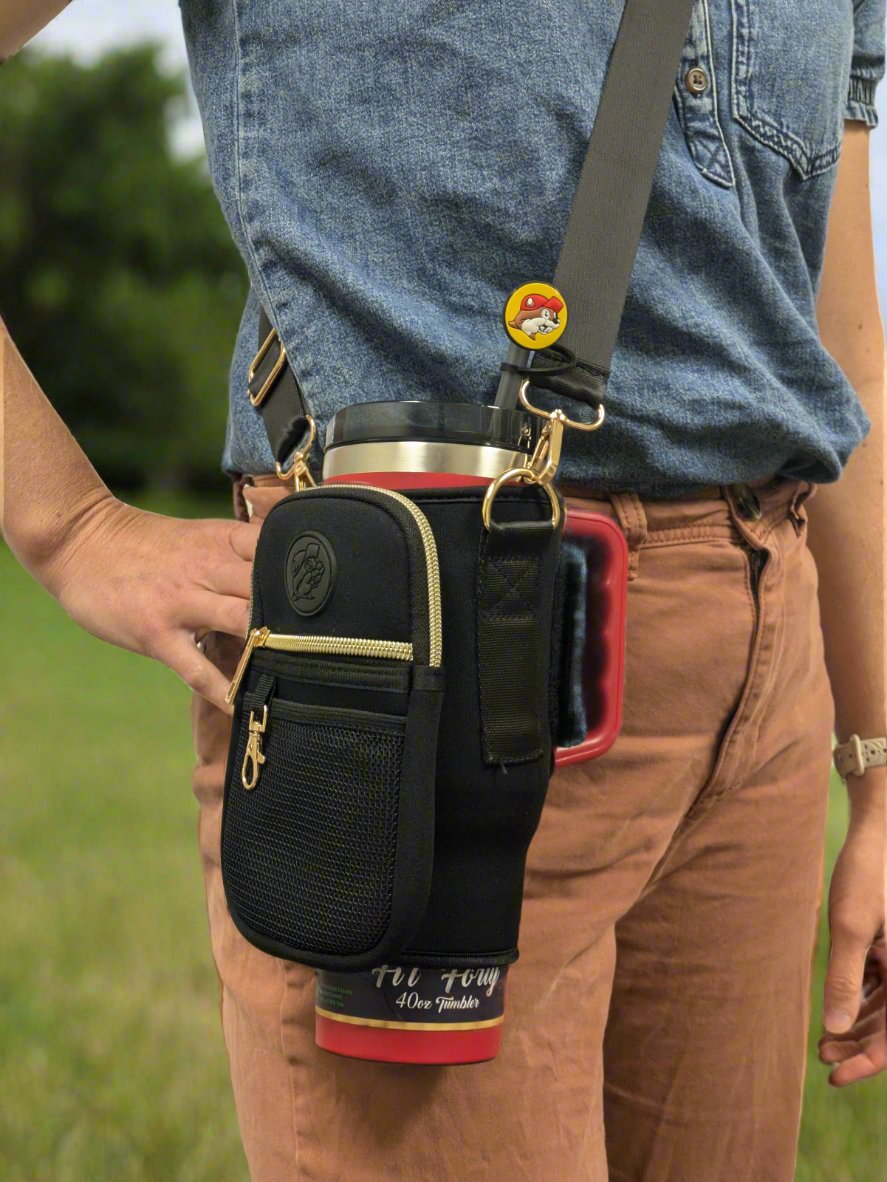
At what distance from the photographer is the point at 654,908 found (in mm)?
1059

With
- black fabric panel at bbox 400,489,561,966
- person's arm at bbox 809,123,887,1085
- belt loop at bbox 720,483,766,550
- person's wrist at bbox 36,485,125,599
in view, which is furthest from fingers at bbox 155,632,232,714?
person's arm at bbox 809,123,887,1085

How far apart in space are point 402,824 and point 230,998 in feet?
1.03

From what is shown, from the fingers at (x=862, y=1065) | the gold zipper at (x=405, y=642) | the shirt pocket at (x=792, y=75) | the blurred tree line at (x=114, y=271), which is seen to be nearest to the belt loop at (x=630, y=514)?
the gold zipper at (x=405, y=642)

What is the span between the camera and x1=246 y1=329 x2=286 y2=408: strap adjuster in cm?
91

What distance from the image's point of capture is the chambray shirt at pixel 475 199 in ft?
2.77

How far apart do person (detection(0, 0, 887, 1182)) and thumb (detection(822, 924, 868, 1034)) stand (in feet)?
0.33

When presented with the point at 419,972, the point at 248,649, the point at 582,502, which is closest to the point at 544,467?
the point at 582,502

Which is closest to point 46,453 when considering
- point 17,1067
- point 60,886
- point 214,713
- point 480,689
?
point 214,713

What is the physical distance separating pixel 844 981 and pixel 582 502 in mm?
655

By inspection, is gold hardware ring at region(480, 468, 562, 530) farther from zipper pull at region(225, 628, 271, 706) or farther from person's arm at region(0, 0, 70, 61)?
person's arm at region(0, 0, 70, 61)

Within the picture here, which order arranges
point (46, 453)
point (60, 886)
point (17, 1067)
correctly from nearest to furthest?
point (46, 453)
point (17, 1067)
point (60, 886)

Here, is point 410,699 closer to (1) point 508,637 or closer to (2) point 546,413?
(1) point 508,637

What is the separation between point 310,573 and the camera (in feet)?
2.49

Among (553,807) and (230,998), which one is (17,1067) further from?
(553,807)
